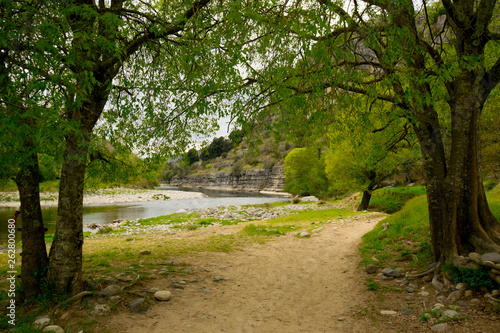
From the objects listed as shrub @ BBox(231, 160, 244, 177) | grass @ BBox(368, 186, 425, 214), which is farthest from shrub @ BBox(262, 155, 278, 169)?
grass @ BBox(368, 186, 425, 214)

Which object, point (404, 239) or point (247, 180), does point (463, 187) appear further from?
point (247, 180)

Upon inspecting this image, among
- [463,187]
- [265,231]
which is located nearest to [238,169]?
[265,231]

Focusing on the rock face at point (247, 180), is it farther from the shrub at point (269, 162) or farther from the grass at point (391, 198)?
the grass at point (391, 198)

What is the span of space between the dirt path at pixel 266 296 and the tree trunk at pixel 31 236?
178 cm

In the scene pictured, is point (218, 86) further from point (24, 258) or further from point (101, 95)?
point (24, 258)

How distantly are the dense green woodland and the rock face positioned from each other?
7482cm

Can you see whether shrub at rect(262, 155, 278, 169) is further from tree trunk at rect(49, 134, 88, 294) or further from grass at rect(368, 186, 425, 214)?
tree trunk at rect(49, 134, 88, 294)

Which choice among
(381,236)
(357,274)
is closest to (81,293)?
(357,274)

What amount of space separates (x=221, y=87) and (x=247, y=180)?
9275 centimetres

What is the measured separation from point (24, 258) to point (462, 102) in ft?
31.2

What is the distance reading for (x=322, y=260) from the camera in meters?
9.31

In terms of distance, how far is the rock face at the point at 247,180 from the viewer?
8581 cm

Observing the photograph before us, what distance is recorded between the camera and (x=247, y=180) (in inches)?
3907

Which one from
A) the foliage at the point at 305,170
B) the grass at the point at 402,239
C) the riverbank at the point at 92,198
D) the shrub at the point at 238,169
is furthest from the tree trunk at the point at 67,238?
the shrub at the point at 238,169
